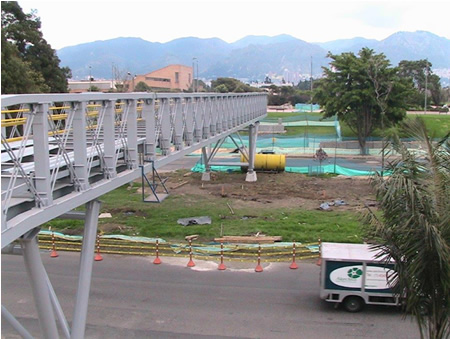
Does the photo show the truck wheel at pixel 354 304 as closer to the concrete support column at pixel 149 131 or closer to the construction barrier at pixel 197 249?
the construction barrier at pixel 197 249

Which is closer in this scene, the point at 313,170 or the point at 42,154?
the point at 42,154

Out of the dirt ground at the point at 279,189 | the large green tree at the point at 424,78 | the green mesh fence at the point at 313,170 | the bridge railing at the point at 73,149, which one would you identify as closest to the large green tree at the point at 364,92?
the green mesh fence at the point at 313,170

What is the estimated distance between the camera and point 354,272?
1340 cm

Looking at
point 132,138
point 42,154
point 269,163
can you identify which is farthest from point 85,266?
point 269,163

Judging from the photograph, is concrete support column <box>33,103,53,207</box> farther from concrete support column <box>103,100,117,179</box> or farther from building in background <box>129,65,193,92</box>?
building in background <box>129,65,193,92</box>

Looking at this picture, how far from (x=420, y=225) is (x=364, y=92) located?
126 feet

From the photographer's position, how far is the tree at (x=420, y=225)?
7180 mm

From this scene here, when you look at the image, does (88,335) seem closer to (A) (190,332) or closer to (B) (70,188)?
(A) (190,332)

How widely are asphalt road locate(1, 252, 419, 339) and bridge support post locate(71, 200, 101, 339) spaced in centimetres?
320

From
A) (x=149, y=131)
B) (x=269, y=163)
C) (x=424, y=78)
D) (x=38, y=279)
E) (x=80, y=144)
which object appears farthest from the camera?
(x=424, y=78)

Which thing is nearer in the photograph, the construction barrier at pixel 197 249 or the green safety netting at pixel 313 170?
the construction barrier at pixel 197 249

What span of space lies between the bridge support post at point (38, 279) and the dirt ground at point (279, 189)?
18693mm

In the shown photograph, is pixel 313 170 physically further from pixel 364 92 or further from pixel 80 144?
pixel 80 144

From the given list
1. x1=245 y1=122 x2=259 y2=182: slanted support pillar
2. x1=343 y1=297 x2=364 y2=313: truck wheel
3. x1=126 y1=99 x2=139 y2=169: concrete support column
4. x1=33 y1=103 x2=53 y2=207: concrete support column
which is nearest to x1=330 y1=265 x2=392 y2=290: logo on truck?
x1=343 y1=297 x2=364 y2=313: truck wheel
